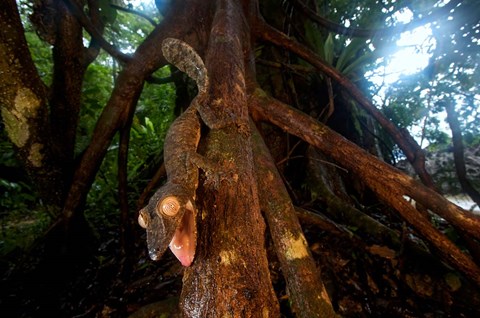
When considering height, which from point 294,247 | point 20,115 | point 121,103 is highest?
point 121,103

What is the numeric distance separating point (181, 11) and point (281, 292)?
314 centimetres

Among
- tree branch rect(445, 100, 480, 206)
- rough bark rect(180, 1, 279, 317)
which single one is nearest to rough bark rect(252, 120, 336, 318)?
rough bark rect(180, 1, 279, 317)

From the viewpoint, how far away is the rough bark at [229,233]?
33.4 inches

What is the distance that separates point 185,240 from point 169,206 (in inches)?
5.4

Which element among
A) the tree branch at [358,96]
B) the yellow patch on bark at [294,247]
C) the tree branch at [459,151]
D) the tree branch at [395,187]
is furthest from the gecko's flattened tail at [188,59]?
the tree branch at [459,151]

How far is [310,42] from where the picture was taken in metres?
4.37

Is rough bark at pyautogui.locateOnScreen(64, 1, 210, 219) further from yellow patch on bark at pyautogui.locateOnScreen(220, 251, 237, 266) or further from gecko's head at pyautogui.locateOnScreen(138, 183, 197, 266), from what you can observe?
yellow patch on bark at pyautogui.locateOnScreen(220, 251, 237, 266)

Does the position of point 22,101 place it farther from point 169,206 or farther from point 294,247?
point 294,247

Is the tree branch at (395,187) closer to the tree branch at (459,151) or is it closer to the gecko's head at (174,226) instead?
the tree branch at (459,151)

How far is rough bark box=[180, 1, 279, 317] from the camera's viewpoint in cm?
85

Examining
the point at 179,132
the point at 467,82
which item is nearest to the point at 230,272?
the point at 179,132

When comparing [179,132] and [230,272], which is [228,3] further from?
[230,272]

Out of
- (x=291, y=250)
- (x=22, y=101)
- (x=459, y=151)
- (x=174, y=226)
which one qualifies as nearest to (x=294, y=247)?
(x=291, y=250)

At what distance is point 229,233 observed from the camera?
98 centimetres
